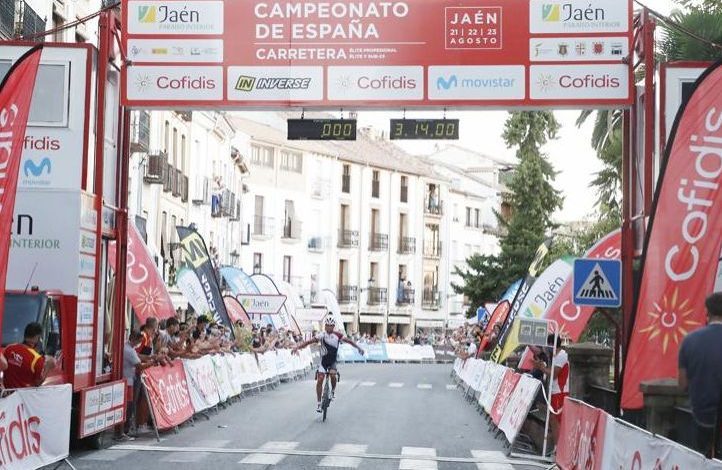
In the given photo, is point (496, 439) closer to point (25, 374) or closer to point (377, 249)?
point (25, 374)

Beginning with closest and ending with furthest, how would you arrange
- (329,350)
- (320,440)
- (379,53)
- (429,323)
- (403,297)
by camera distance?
(379,53) < (320,440) < (329,350) < (403,297) < (429,323)

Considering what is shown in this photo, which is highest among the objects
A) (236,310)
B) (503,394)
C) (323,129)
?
(323,129)

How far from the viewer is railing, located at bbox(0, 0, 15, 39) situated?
2669cm

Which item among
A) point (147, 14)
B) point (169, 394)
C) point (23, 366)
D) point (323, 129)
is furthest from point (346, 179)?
point (23, 366)

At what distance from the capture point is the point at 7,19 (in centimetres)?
2719

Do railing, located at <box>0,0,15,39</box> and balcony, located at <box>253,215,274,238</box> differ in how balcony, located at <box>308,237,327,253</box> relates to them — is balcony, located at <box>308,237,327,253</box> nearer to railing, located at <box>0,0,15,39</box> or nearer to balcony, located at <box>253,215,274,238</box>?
balcony, located at <box>253,215,274,238</box>

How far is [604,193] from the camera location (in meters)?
36.3

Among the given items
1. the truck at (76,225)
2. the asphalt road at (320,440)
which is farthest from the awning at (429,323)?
the truck at (76,225)

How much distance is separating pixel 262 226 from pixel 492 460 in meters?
63.8

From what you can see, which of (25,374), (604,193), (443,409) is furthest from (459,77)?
(604,193)

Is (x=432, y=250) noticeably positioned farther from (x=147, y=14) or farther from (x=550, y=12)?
(x=147, y=14)

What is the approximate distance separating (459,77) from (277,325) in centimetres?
3286

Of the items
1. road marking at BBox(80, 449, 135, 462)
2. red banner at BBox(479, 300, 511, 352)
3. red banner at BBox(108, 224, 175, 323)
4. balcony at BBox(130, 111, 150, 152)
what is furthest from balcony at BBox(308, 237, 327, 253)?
road marking at BBox(80, 449, 135, 462)

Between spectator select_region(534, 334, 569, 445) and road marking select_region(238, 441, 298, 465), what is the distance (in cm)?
359
